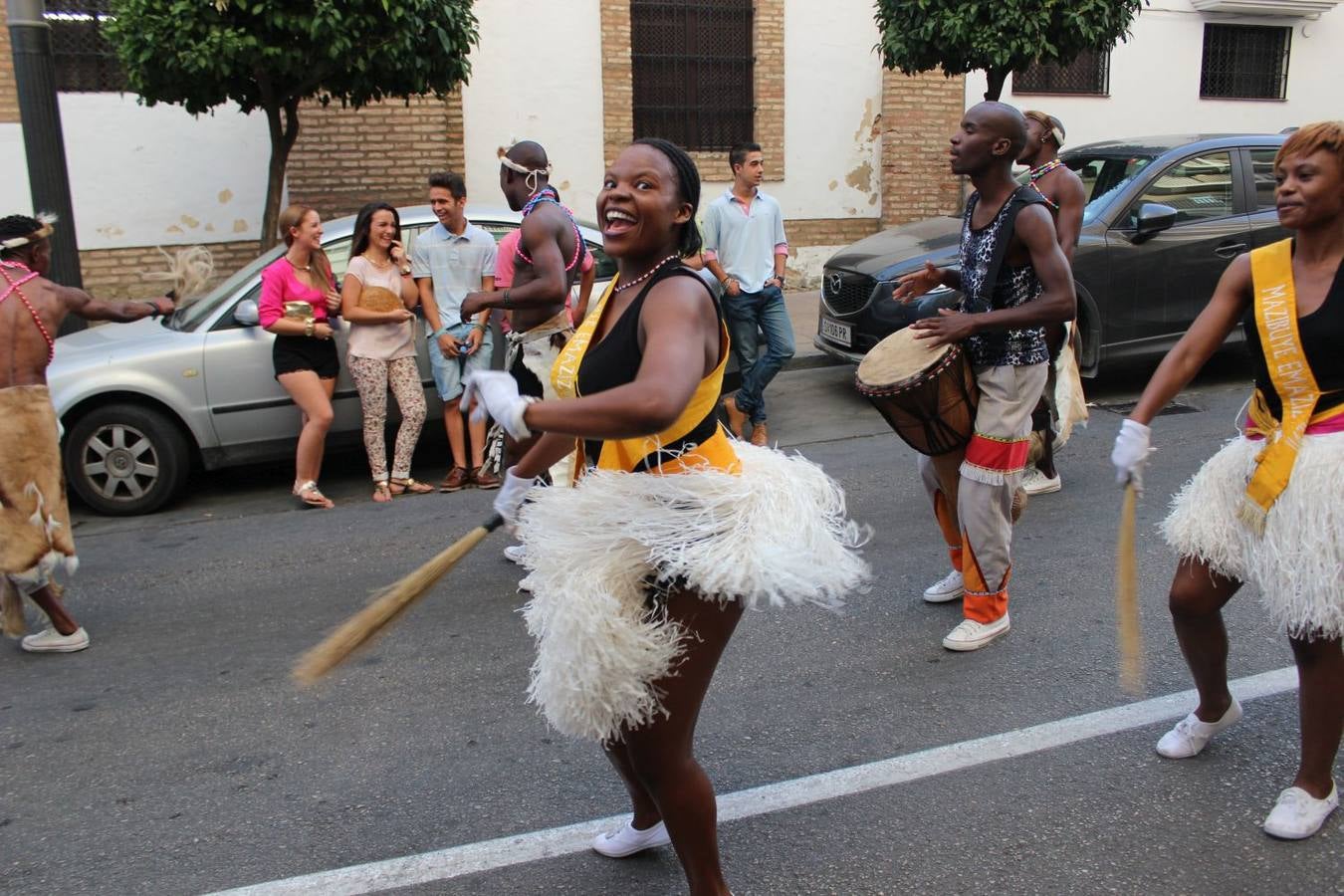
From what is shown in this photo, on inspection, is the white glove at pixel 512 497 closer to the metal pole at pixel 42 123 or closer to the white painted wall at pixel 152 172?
the metal pole at pixel 42 123

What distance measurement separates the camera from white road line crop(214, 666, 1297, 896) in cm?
314

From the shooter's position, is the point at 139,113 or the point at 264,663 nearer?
the point at 264,663

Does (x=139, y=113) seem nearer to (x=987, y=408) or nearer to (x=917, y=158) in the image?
(x=917, y=158)

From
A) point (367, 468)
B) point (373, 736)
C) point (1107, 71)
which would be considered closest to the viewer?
point (373, 736)

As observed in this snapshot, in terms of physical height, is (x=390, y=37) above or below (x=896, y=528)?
above

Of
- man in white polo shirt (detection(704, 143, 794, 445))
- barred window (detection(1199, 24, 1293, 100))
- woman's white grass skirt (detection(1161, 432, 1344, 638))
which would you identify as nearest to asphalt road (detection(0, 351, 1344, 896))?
woman's white grass skirt (detection(1161, 432, 1344, 638))

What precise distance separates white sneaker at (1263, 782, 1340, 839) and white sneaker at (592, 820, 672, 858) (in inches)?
64.5

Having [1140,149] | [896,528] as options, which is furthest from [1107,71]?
[896,528]

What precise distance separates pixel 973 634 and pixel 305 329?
167 inches

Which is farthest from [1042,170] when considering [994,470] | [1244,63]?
[1244,63]

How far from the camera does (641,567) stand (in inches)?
103

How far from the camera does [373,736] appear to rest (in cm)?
398

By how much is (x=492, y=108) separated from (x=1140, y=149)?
646 centimetres

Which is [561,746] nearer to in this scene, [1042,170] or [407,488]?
[407,488]
